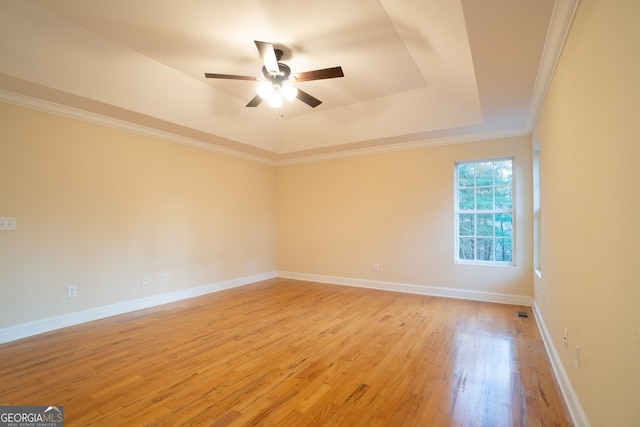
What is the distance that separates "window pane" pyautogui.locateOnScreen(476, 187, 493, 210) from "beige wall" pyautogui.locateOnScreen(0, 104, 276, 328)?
164 inches

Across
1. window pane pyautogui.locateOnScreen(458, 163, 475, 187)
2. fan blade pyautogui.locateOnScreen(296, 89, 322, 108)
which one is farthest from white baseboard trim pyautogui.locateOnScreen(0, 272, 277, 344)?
window pane pyautogui.locateOnScreen(458, 163, 475, 187)

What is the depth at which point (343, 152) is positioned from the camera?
540 cm

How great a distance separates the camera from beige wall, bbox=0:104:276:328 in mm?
2986

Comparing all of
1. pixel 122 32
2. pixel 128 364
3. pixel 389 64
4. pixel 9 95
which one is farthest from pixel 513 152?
pixel 9 95

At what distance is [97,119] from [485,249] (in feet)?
18.5

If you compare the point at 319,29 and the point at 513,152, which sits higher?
the point at 319,29

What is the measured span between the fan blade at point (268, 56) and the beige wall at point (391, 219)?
2951 millimetres

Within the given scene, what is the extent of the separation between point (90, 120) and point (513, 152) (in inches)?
221

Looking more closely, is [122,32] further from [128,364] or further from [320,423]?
[320,423]

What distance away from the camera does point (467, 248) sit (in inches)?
178

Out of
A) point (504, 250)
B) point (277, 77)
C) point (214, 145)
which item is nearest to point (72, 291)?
point (214, 145)

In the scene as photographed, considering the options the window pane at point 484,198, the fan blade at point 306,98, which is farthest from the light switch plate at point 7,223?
the window pane at point 484,198

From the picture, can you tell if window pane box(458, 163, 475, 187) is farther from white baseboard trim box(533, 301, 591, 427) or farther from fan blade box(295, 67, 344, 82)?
fan blade box(295, 67, 344, 82)

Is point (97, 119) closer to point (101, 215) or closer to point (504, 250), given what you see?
point (101, 215)
